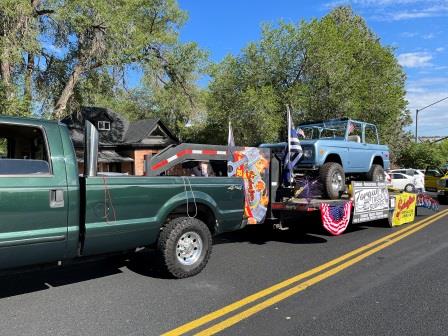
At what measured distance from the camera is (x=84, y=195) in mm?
5180

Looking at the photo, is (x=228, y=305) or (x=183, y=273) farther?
(x=183, y=273)

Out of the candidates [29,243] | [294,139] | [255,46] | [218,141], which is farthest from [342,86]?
[29,243]

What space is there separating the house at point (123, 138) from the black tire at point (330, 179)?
21.1 m

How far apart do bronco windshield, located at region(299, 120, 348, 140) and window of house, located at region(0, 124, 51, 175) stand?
7.86 meters

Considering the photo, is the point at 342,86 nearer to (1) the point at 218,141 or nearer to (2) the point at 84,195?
(1) the point at 218,141

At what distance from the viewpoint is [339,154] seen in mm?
10352

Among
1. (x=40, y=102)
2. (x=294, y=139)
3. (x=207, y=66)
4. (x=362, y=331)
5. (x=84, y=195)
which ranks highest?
(x=207, y=66)

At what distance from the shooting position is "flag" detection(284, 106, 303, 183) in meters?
8.88

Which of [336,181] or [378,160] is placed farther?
[378,160]

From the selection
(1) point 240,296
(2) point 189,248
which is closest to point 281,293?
(1) point 240,296

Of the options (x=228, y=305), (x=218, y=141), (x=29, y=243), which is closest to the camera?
(x=29, y=243)

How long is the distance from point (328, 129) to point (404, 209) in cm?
273

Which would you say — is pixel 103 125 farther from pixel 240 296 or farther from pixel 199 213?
pixel 240 296

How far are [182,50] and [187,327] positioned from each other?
1583 centimetres
